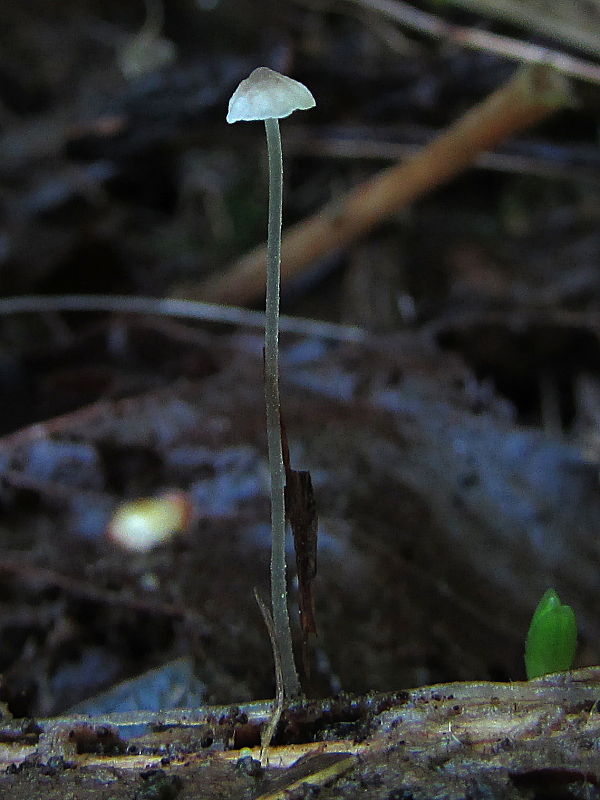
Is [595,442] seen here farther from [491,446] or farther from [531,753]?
[531,753]

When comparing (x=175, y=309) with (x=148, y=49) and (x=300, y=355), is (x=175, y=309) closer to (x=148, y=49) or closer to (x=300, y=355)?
(x=300, y=355)

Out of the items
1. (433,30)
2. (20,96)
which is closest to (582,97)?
(433,30)

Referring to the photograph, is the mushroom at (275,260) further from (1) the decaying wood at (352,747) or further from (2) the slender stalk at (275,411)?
(1) the decaying wood at (352,747)

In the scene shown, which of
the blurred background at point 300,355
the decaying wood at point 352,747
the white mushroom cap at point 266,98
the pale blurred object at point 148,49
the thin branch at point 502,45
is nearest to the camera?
the decaying wood at point 352,747

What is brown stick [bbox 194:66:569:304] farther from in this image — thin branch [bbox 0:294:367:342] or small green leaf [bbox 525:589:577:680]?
small green leaf [bbox 525:589:577:680]

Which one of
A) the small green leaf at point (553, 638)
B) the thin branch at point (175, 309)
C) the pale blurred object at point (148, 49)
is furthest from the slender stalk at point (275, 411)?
the pale blurred object at point (148, 49)

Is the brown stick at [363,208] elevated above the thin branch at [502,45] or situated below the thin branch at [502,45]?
below
